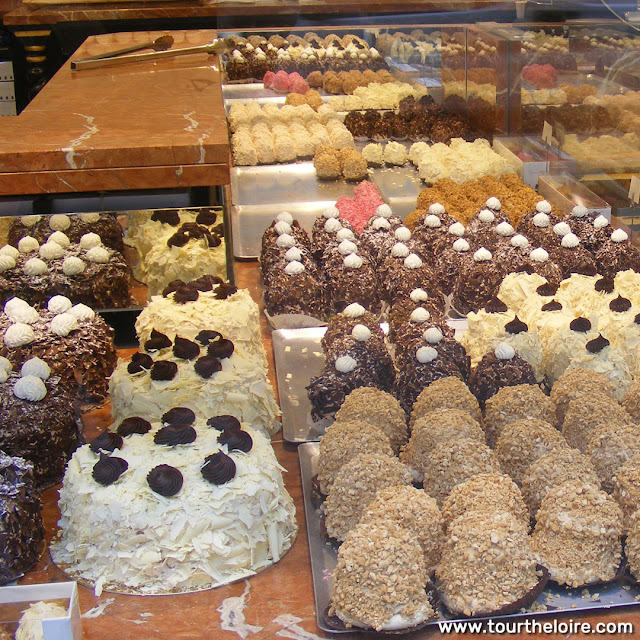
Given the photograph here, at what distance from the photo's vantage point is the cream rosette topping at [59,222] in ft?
11.5

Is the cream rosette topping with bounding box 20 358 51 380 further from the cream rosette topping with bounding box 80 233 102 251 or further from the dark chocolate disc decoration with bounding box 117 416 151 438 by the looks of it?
the cream rosette topping with bounding box 80 233 102 251

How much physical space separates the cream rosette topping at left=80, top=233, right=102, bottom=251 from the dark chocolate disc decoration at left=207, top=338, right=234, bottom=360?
2.76 feet

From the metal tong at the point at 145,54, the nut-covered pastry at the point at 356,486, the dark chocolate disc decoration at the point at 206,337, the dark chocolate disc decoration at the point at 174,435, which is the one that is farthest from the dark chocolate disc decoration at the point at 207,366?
the metal tong at the point at 145,54

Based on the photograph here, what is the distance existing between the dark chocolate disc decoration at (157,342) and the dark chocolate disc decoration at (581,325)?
144 centimetres

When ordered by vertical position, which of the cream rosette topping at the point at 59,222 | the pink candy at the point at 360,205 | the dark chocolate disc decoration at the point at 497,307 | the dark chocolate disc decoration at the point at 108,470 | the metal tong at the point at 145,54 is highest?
the metal tong at the point at 145,54

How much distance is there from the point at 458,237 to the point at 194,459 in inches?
81.8

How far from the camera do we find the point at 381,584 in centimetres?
208

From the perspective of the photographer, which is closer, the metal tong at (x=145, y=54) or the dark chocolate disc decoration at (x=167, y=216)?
the dark chocolate disc decoration at (x=167, y=216)

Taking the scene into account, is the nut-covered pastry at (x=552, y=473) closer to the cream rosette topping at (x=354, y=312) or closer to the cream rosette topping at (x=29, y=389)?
the cream rosette topping at (x=354, y=312)

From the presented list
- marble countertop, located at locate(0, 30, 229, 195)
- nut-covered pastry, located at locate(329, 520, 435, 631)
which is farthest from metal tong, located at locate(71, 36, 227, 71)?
nut-covered pastry, located at locate(329, 520, 435, 631)

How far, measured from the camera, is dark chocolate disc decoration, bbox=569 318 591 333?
3172 mm

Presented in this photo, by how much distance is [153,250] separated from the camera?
356 cm

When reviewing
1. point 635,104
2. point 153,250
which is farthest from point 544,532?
point 635,104

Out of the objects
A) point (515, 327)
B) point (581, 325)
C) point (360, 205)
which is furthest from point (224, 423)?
point (360, 205)
